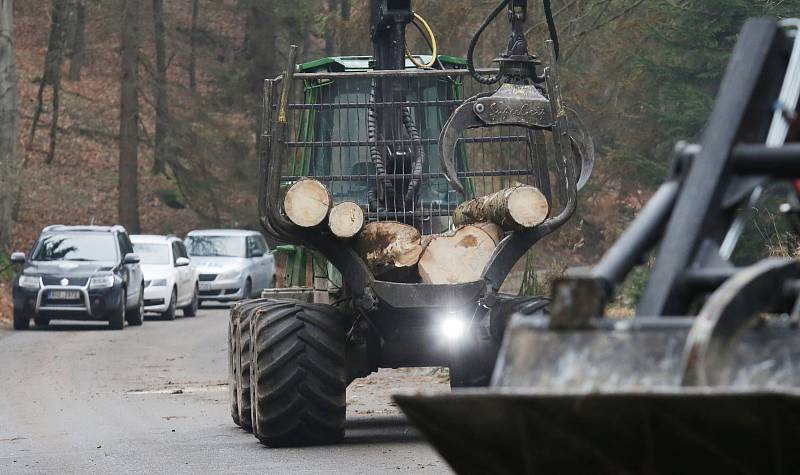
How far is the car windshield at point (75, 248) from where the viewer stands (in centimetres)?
2819

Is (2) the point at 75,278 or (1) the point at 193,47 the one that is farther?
(1) the point at 193,47

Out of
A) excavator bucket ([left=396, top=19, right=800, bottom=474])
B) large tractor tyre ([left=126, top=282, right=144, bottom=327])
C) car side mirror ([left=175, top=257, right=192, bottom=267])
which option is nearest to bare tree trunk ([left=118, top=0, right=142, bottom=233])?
car side mirror ([left=175, top=257, right=192, bottom=267])

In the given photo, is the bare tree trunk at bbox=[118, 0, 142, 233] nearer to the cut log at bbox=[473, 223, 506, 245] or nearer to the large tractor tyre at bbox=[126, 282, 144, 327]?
the large tractor tyre at bbox=[126, 282, 144, 327]

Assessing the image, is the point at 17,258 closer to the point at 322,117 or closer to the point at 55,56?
the point at 322,117

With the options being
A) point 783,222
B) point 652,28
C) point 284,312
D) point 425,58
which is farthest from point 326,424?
point 652,28

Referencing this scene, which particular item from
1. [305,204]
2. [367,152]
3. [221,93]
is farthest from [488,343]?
[221,93]

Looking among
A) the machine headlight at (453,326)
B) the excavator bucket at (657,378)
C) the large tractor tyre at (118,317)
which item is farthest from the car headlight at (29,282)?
the excavator bucket at (657,378)

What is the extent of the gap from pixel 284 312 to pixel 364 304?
53 centimetres

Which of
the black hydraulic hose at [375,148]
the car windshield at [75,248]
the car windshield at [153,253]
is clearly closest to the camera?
the black hydraulic hose at [375,148]

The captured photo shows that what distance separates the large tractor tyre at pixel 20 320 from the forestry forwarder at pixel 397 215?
53.5ft

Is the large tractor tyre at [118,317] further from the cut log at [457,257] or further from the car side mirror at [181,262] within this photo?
the cut log at [457,257]

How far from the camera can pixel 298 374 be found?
10.5 metres

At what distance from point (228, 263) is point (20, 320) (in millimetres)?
8940

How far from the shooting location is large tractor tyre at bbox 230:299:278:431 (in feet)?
37.2
